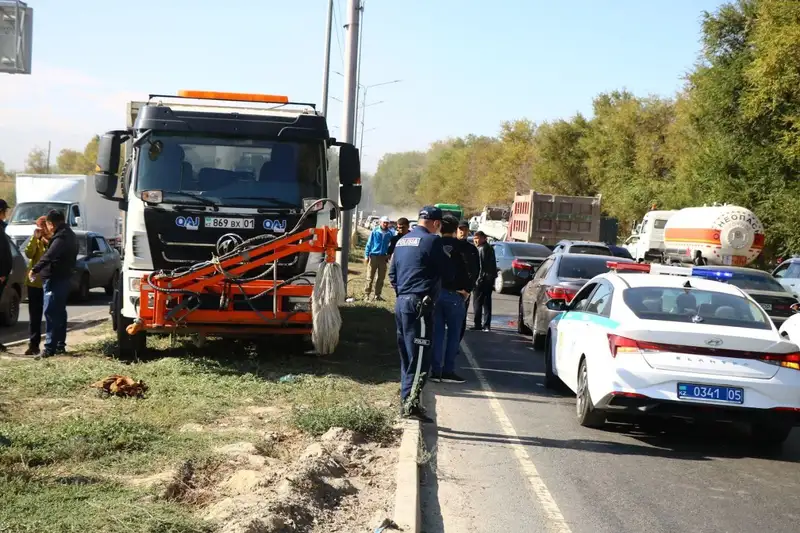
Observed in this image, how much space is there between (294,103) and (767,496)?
7755mm

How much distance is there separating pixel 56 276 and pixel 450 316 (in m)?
5.13

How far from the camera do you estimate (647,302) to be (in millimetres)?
9422

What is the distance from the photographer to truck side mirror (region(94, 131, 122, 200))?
12.0 metres

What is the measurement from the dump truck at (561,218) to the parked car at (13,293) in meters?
26.7

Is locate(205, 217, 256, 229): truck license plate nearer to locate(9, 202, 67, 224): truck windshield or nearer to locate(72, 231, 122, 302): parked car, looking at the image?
locate(72, 231, 122, 302): parked car

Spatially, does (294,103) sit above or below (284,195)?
above

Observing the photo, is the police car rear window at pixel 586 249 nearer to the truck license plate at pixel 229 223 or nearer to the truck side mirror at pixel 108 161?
the truck license plate at pixel 229 223

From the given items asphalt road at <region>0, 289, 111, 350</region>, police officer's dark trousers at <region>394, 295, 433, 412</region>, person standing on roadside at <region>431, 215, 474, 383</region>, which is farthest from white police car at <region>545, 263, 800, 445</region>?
asphalt road at <region>0, 289, 111, 350</region>

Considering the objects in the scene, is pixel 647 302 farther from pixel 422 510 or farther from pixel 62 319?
pixel 62 319

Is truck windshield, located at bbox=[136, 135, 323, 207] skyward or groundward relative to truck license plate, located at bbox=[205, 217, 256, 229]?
skyward

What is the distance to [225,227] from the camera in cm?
1172

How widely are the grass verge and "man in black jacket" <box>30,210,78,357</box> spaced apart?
0.39 meters

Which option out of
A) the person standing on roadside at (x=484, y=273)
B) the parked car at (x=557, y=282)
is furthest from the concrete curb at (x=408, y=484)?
the person standing on roadside at (x=484, y=273)

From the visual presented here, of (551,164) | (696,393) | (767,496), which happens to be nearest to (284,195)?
(696,393)
